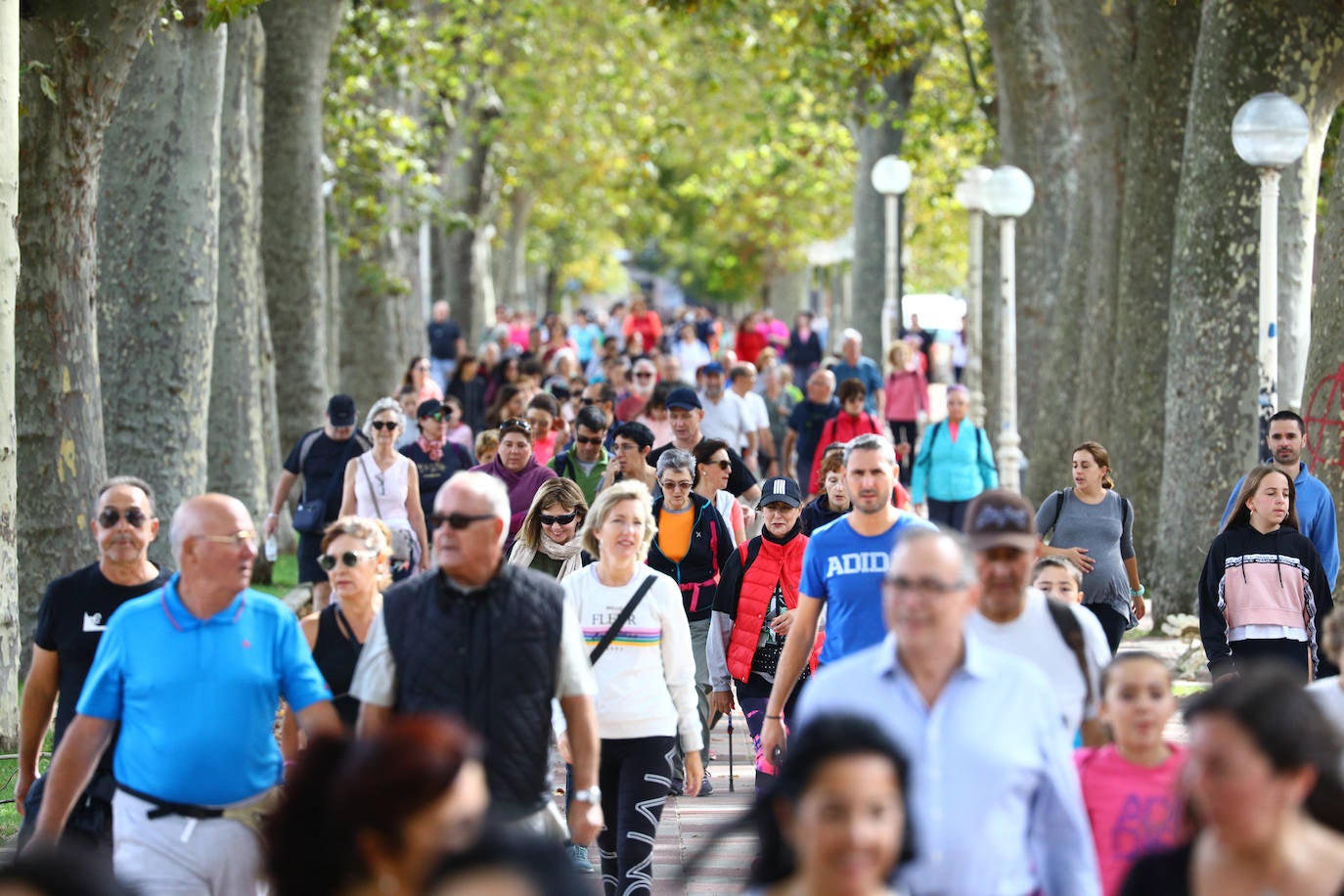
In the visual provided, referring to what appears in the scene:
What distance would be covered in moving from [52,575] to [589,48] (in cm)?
2988

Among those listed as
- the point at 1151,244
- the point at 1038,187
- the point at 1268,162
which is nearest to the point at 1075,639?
the point at 1268,162

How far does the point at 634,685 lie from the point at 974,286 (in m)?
18.3

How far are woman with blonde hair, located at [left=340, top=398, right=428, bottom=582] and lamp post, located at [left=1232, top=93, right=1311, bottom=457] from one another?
17.7ft

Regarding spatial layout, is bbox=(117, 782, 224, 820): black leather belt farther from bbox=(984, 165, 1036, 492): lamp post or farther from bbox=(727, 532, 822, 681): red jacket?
bbox=(984, 165, 1036, 492): lamp post

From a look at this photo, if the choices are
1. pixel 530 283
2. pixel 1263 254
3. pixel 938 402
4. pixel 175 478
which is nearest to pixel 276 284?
pixel 175 478

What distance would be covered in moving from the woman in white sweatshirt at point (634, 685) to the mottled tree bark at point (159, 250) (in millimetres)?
6727

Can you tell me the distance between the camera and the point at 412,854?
12.1 ft

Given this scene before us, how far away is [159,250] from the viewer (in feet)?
45.8

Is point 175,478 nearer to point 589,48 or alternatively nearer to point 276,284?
point 276,284

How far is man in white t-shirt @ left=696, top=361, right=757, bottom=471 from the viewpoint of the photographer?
17578 mm

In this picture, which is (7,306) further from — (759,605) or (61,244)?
(759,605)

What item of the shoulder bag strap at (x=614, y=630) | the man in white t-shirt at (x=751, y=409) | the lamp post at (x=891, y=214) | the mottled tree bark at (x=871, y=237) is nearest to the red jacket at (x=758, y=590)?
the shoulder bag strap at (x=614, y=630)

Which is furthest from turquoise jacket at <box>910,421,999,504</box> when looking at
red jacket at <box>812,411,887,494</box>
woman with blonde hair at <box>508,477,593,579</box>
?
woman with blonde hair at <box>508,477,593,579</box>

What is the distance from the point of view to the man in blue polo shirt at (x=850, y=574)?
23.5 feet
